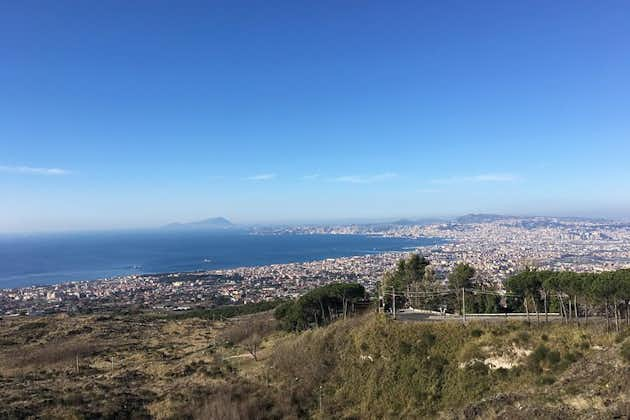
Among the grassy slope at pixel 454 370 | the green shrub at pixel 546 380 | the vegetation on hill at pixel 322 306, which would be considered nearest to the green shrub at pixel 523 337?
the grassy slope at pixel 454 370

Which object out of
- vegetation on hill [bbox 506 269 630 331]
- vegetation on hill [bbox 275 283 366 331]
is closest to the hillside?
vegetation on hill [bbox 506 269 630 331]

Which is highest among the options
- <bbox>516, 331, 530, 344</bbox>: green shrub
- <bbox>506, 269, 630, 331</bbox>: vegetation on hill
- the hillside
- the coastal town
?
<bbox>506, 269, 630, 331</bbox>: vegetation on hill

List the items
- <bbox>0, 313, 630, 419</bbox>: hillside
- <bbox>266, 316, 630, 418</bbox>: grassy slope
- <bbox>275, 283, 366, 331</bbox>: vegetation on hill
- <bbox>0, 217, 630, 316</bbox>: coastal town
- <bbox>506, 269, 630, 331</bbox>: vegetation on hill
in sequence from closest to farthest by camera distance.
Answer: <bbox>266, 316, 630, 418</bbox>: grassy slope
<bbox>0, 313, 630, 419</bbox>: hillside
<bbox>506, 269, 630, 331</bbox>: vegetation on hill
<bbox>275, 283, 366, 331</bbox>: vegetation on hill
<bbox>0, 217, 630, 316</bbox>: coastal town

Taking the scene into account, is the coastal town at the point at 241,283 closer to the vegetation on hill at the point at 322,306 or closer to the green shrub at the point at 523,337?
the vegetation on hill at the point at 322,306

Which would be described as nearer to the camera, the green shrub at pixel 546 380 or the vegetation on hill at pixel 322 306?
the green shrub at pixel 546 380

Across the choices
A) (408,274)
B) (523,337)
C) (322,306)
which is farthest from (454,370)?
(408,274)

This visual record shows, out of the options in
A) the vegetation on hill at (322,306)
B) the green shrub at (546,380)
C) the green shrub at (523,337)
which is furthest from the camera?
the vegetation on hill at (322,306)

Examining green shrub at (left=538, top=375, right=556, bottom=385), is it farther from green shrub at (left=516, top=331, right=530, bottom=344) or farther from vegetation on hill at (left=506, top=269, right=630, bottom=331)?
vegetation on hill at (left=506, top=269, right=630, bottom=331)

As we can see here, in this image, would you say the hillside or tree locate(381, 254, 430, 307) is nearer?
the hillside

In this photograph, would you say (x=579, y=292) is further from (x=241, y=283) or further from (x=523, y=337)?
(x=241, y=283)
